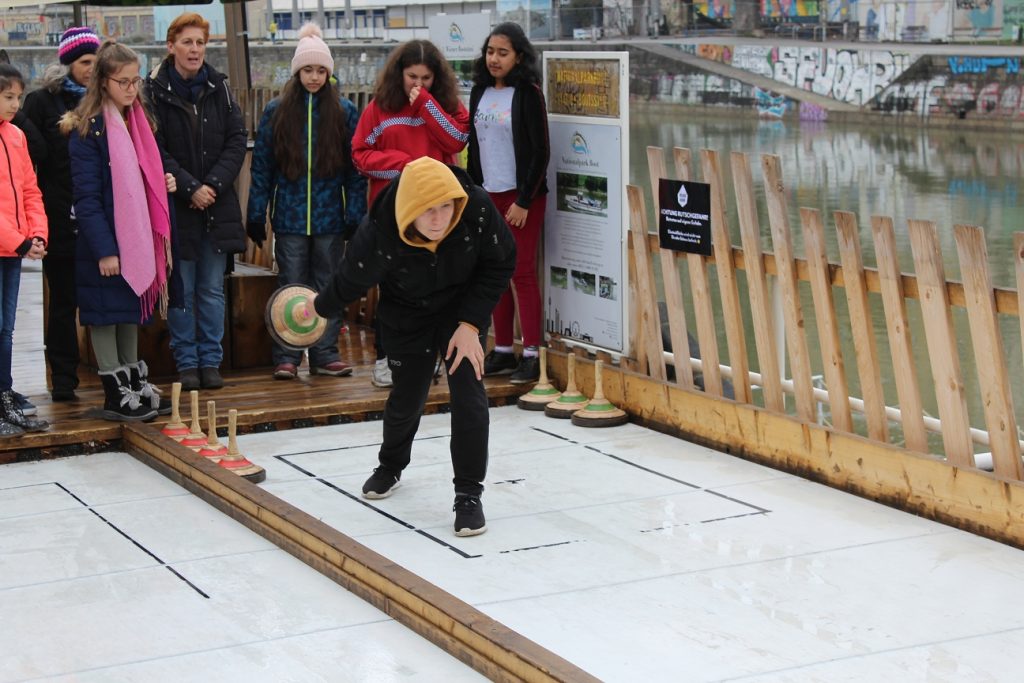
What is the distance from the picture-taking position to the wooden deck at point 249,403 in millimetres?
7059

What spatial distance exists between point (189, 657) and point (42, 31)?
14.8 m

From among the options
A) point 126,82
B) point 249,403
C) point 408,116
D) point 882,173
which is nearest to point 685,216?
point 408,116

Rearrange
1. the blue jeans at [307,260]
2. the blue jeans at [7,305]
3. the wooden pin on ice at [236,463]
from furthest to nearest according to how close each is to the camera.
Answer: the blue jeans at [307,260]
the blue jeans at [7,305]
the wooden pin on ice at [236,463]

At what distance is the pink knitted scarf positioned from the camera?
698 centimetres

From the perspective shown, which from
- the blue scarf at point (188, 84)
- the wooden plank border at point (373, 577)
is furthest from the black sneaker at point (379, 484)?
the blue scarf at point (188, 84)

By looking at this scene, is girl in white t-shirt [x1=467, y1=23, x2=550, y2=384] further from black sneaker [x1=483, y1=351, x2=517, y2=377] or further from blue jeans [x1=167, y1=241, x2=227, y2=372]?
blue jeans [x1=167, y1=241, x2=227, y2=372]

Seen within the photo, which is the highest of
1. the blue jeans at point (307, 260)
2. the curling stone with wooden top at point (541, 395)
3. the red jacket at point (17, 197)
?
the red jacket at point (17, 197)

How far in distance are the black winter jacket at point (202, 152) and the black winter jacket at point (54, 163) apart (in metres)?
0.47

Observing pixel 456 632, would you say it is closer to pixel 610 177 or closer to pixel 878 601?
pixel 878 601

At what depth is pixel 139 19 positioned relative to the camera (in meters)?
17.2

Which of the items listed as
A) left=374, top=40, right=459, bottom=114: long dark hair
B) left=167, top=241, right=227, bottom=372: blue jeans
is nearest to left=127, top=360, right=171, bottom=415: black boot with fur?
left=167, top=241, right=227, bottom=372: blue jeans

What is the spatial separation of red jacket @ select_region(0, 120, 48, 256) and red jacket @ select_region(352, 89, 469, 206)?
1.67m

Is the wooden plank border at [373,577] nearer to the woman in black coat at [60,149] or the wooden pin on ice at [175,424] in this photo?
the wooden pin on ice at [175,424]

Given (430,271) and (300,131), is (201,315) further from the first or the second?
(430,271)
